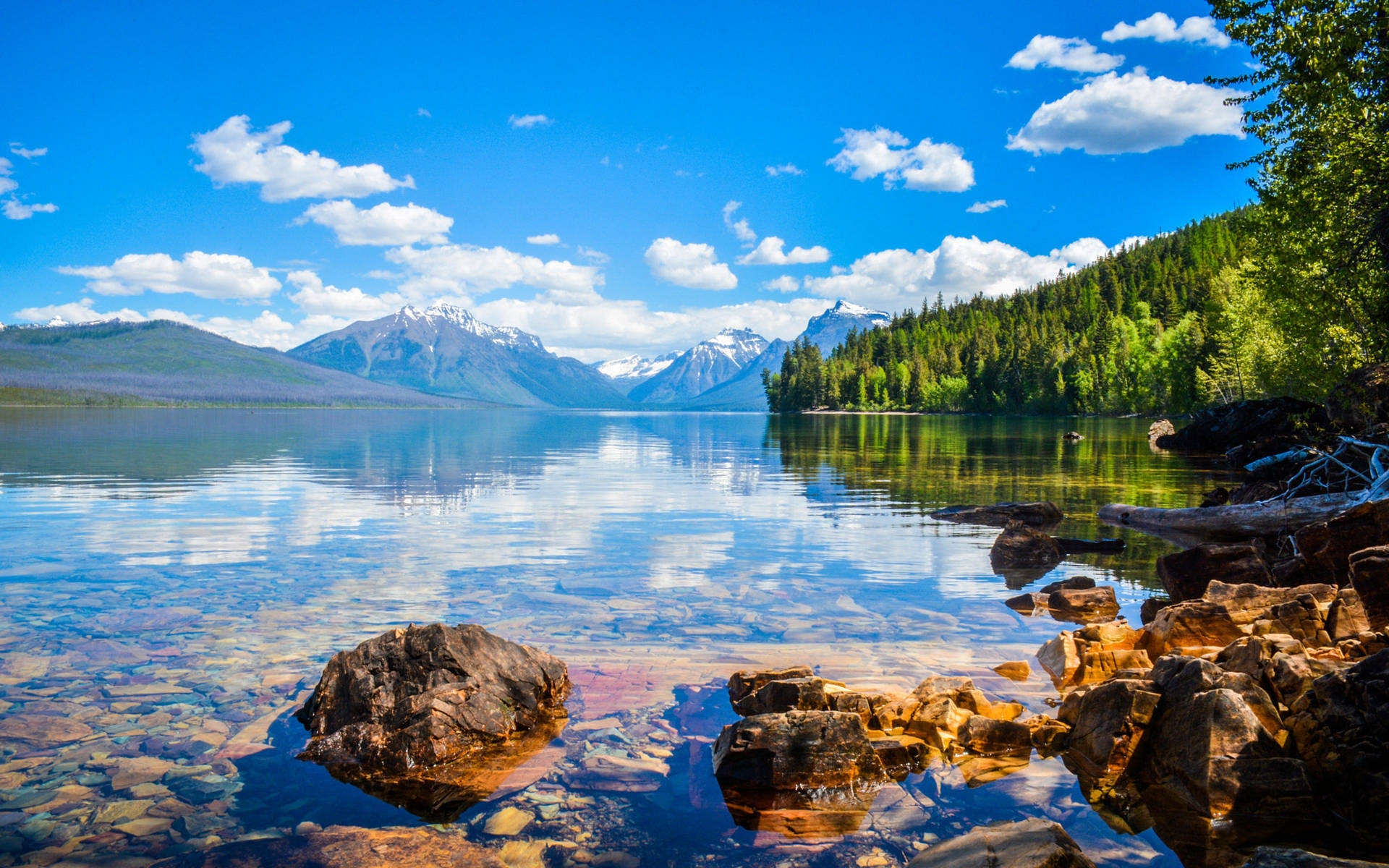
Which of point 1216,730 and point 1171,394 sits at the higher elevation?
point 1171,394

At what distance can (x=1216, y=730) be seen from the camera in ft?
22.6

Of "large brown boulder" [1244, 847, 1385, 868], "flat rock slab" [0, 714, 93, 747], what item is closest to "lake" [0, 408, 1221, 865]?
"flat rock slab" [0, 714, 93, 747]

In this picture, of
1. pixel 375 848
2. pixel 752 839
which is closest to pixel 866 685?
pixel 752 839

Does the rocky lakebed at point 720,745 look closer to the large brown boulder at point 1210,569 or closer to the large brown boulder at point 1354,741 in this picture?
the large brown boulder at point 1354,741

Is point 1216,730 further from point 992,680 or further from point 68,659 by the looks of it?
point 68,659

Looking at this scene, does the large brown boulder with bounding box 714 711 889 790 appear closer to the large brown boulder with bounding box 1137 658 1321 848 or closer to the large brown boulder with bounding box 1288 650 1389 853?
the large brown boulder with bounding box 1137 658 1321 848

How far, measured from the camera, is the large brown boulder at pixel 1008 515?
24.2 m

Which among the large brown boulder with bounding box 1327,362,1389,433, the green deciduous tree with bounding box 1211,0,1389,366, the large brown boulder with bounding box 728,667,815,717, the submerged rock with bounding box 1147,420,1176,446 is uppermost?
the green deciduous tree with bounding box 1211,0,1389,366

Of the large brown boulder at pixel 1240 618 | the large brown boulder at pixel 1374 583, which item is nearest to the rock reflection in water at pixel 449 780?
the large brown boulder at pixel 1240 618

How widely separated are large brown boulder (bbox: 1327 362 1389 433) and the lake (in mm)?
6238

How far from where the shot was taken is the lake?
7035 millimetres

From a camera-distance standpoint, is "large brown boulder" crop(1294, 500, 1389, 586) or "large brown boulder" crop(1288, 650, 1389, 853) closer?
"large brown boulder" crop(1288, 650, 1389, 853)

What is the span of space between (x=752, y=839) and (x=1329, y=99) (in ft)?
93.5

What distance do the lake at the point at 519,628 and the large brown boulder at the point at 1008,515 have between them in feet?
2.36
